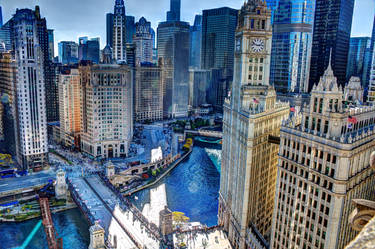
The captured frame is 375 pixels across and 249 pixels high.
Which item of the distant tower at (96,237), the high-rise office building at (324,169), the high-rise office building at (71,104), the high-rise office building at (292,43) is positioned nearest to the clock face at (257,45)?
the high-rise office building at (324,169)

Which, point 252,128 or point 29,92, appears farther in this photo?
point 29,92

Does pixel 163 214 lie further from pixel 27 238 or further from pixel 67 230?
pixel 27 238

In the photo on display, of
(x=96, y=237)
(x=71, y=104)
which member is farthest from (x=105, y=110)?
(x=96, y=237)

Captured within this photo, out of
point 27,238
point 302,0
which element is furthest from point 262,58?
point 302,0

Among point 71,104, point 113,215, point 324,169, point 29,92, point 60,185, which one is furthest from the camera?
Answer: point 71,104

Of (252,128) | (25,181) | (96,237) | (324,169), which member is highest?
(252,128)

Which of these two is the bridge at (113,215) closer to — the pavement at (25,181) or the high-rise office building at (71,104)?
the pavement at (25,181)

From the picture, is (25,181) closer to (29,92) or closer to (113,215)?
(29,92)
